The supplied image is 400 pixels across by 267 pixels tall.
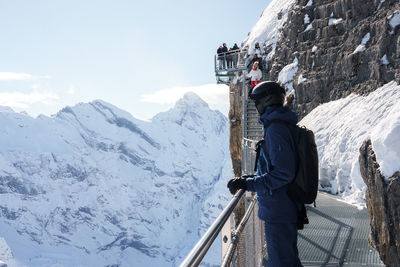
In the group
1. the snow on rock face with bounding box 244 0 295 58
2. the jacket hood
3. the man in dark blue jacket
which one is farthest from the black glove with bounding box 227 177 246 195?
the snow on rock face with bounding box 244 0 295 58

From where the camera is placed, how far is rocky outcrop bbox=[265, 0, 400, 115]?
41.8 feet

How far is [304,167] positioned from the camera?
10.1 ft

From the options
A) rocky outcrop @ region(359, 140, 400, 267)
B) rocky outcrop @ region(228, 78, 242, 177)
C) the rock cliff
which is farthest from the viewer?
rocky outcrop @ region(228, 78, 242, 177)

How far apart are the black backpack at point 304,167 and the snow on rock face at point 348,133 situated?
460 centimetres

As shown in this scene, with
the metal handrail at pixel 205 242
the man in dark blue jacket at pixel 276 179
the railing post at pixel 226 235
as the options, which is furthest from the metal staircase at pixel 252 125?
the metal handrail at pixel 205 242

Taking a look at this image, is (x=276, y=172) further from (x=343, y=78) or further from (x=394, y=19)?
(x=343, y=78)

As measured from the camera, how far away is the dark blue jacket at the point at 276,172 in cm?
300

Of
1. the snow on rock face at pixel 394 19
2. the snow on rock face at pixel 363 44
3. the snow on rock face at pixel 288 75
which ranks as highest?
the snow on rock face at pixel 394 19

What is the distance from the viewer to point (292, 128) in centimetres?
312

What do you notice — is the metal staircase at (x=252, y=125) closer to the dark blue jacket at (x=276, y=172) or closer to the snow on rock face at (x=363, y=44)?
the snow on rock face at (x=363, y=44)

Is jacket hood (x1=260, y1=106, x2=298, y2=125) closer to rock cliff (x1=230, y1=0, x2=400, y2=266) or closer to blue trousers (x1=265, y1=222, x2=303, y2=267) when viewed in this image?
blue trousers (x1=265, y1=222, x2=303, y2=267)

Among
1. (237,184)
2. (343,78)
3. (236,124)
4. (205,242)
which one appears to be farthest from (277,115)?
(236,124)

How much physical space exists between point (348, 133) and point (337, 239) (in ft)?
18.3

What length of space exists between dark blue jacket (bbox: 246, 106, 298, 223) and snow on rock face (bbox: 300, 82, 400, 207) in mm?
4707
